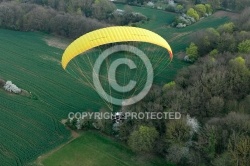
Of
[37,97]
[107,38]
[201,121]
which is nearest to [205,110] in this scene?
[201,121]

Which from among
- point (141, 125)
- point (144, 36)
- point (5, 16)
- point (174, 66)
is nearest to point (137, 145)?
point (141, 125)

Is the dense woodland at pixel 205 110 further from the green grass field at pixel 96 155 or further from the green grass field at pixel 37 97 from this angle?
the green grass field at pixel 37 97

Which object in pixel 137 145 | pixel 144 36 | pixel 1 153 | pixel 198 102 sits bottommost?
pixel 1 153

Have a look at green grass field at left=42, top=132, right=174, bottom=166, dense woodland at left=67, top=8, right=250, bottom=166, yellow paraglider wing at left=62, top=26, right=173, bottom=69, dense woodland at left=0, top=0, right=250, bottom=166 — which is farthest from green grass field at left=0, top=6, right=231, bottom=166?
yellow paraglider wing at left=62, top=26, right=173, bottom=69

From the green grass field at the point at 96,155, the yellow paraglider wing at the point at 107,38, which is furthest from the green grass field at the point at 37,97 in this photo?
the yellow paraglider wing at the point at 107,38

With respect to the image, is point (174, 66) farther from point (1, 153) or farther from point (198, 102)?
point (1, 153)

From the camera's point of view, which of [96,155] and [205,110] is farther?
[205,110]

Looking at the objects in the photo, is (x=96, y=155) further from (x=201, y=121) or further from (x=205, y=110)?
(x=205, y=110)
